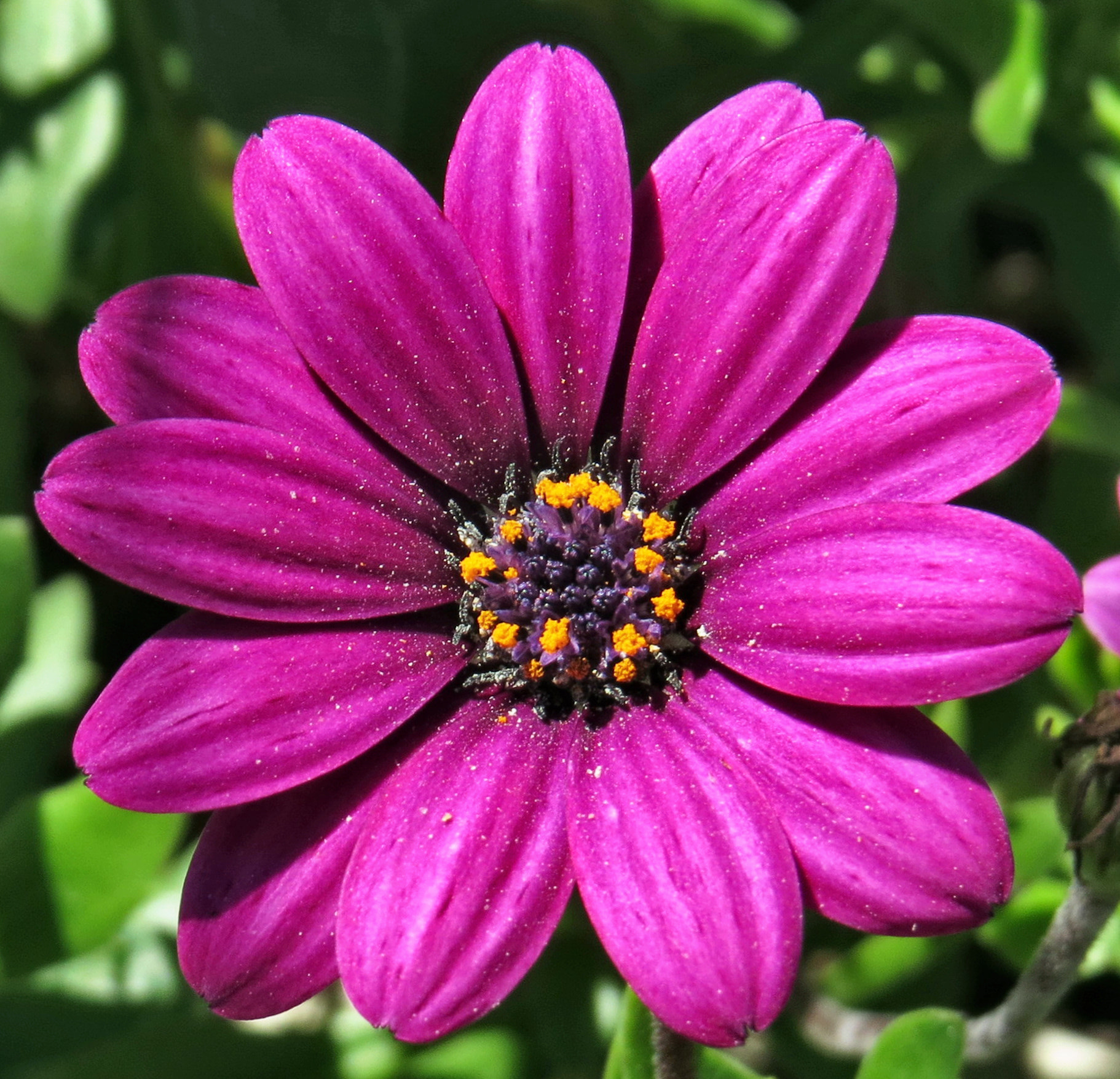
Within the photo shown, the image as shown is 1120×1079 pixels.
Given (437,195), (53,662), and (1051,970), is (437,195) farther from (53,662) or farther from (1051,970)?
(1051,970)

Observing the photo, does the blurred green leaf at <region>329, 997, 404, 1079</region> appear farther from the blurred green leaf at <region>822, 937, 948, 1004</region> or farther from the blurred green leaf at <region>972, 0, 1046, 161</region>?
the blurred green leaf at <region>972, 0, 1046, 161</region>

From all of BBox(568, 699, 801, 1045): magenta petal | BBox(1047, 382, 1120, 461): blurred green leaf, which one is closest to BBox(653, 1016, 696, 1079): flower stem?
BBox(568, 699, 801, 1045): magenta petal

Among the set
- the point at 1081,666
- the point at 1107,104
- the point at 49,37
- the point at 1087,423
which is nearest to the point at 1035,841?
the point at 1081,666

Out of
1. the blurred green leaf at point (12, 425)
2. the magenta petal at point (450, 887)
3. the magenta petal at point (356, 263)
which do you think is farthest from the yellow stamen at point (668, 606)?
the blurred green leaf at point (12, 425)

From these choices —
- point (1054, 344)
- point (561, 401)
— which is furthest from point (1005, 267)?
point (561, 401)

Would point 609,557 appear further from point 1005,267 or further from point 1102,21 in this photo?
point 1005,267

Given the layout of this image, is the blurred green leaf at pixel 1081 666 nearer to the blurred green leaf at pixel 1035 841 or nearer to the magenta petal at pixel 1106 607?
the blurred green leaf at pixel 1035 841
